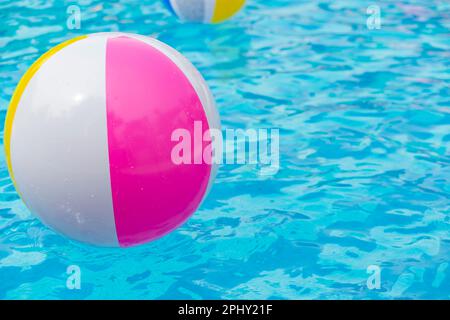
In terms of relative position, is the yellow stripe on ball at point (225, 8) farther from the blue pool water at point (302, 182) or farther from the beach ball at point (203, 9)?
the blue pool water at point (302, 182)

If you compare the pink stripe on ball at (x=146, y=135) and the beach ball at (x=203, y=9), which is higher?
the beach ball at (x=203, y=9)

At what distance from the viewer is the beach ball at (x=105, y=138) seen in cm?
334

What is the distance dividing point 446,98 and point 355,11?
2.39 m

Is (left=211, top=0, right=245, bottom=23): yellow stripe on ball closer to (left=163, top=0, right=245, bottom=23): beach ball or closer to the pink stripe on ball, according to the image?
(left=163, top=0, right=245, bottom=23): beach ball

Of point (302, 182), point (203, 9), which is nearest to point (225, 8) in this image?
point (203, 9)

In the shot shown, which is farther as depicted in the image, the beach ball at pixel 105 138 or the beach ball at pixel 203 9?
the beach ball at pixel 203 9

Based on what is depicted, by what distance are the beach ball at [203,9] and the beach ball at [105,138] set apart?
3.40 metres

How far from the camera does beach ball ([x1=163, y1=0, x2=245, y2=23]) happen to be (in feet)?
22.8

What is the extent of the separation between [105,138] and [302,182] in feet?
6.10

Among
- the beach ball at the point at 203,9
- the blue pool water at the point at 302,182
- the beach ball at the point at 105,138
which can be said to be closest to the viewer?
the beach ball at the point at 105,138

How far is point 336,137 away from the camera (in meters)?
5.39

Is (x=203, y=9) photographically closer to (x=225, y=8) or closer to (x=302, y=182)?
(x=225, y=8)

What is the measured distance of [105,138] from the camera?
3.33 m

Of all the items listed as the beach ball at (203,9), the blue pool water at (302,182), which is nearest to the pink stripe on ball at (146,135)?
the blue pool water at (302,182)
